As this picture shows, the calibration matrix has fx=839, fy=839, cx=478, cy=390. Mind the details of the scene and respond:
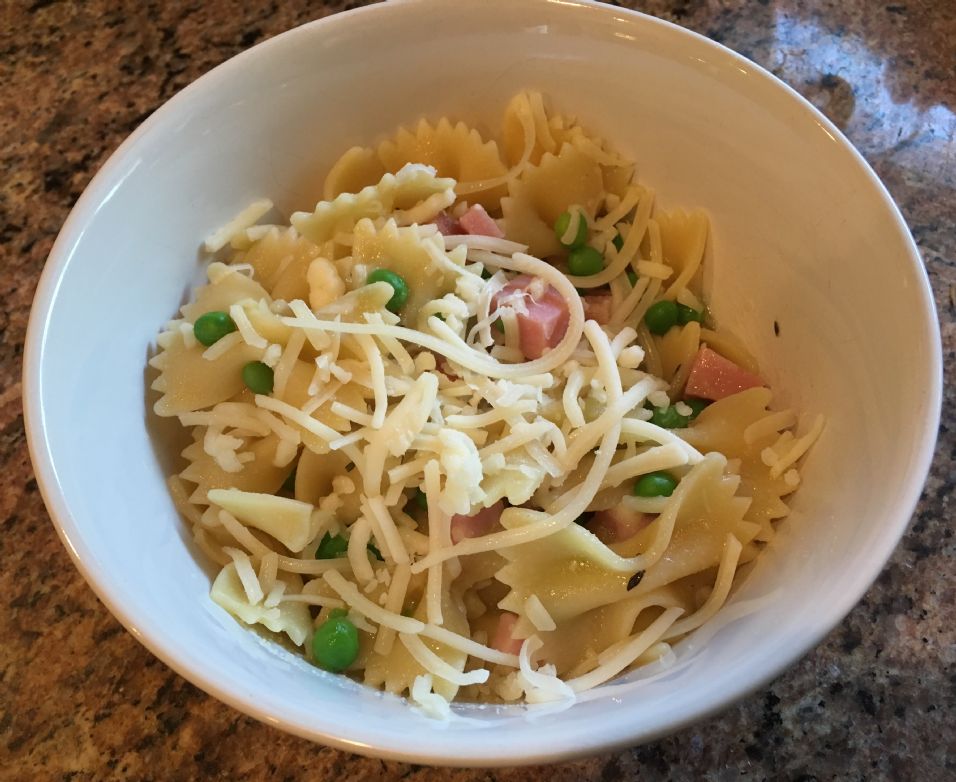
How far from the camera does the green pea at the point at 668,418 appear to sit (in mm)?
1806

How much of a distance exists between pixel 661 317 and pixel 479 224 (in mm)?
474

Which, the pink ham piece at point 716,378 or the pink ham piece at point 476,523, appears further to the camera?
the pink ham piece at point 716,378

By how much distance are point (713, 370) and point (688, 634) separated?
0.60 metres

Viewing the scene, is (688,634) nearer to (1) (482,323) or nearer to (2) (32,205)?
(1) (482,323)

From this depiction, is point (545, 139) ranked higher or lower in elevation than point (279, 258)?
higher

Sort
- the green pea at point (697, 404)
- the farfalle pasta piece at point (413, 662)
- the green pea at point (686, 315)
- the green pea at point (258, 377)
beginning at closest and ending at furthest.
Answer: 1. the farfalle pasta piece at point (413, 662)
2. the green pea at point (258, 377)
3. the green pea at point (697, 404)
4. the green pea at point (686, 315)

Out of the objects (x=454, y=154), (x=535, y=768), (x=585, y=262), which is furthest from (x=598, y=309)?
(x=535, y=768)

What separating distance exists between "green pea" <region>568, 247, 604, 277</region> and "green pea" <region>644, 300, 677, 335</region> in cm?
16

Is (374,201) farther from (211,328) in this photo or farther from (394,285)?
(211,328)

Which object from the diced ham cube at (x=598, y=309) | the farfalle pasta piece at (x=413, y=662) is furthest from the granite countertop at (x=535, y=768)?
the diced ham cube at (x=598, y=309)

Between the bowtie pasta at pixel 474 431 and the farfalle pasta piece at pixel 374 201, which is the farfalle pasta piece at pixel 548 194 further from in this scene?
the farfalle pasta piece at pixel 374 201

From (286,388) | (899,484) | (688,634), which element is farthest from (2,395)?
(899,484)

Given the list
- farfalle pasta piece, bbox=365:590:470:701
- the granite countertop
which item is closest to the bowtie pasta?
farfalle pasta piece, bbox=365:590:470:701

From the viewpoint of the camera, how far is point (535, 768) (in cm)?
158
